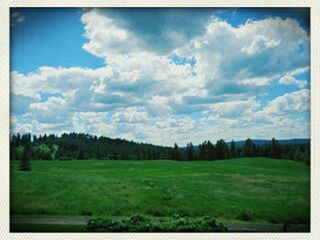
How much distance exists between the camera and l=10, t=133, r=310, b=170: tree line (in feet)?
23.5

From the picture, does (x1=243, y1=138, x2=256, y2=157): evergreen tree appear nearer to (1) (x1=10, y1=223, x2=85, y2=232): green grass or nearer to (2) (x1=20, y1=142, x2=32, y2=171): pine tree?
(1) (x1=10, y1=223, x2=85, y2=232): green grass

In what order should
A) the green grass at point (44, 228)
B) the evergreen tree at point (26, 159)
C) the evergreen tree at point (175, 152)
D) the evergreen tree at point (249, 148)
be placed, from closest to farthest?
the green grass at point (44, 228)
the evergreen tree at point (26, 159)
the evergreen tree at point (249, 148)
the evergreen tree at point (175, 152)

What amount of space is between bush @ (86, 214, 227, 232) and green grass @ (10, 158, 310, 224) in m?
0.10

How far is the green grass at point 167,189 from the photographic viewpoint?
7.02 metres

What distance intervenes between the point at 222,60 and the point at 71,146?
2.73 metres

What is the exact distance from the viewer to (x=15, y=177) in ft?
23.4

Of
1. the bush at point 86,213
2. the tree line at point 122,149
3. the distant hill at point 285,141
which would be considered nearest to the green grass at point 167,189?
the bush at point 86,213

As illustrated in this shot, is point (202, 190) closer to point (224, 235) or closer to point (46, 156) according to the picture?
point (224, 235)

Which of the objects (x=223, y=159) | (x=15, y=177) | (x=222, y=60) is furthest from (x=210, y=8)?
(x=15, y=177)

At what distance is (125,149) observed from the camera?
24.0 feet

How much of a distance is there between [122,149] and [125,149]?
48mm

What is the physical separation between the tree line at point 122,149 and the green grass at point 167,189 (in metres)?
0.12
